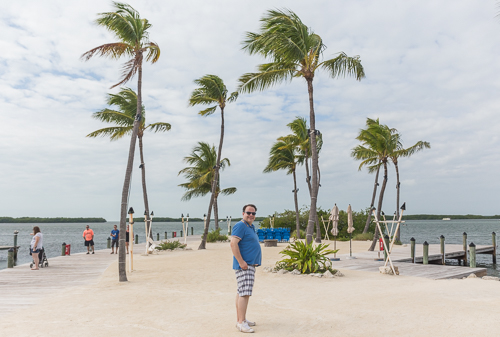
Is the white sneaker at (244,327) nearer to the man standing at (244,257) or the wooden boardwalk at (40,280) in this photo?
the man standing at (244,257)

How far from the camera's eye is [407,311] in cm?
685

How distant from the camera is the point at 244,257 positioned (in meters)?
5.47

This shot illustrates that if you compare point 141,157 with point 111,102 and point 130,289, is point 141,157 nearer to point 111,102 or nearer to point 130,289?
point 111,102

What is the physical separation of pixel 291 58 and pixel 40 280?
10.6 m

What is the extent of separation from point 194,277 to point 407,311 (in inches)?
254

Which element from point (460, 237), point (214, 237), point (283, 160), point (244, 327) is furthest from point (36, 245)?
point (460, 237)

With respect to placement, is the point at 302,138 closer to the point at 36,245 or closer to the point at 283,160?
the point at 283,160

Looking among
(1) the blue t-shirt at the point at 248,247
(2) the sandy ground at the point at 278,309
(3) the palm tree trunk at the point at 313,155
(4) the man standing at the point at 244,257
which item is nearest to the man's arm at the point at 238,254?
(4) the man standing at the point at 244,257

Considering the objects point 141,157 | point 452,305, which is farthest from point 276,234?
point 452,305

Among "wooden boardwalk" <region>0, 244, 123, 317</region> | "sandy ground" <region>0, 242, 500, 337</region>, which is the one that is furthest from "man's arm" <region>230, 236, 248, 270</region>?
"wooden boardwalk" <region>0, 244, 123, 317</region>

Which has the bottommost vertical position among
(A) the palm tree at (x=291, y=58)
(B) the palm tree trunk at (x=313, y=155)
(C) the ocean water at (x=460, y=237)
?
(C) the ocean water at (x=460, y=237)

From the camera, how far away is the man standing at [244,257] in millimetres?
5367

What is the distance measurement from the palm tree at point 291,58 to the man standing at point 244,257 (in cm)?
742

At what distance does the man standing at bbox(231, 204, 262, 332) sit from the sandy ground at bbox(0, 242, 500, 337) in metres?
0.38
